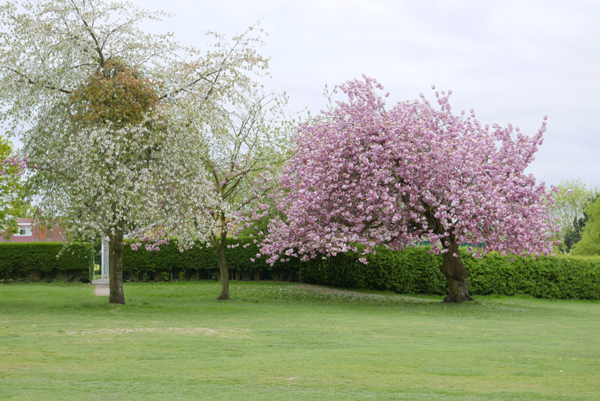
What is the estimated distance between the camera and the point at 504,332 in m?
13.6

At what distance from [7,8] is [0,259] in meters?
15.3

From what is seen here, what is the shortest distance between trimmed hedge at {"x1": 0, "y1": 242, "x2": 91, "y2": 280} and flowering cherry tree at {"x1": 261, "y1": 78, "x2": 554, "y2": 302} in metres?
12.9

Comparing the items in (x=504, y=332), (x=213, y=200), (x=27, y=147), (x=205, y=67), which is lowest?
(x=504, y=332)

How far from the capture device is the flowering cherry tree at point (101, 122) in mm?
15914

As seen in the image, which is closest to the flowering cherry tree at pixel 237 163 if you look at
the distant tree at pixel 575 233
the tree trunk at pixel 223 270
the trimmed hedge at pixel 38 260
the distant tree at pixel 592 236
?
the tree trunk at pixel 223 270

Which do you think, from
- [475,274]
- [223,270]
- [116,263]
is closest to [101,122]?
[116,263]

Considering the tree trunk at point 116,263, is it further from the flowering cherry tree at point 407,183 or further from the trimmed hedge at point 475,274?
the trimmed hedge at point 475,274

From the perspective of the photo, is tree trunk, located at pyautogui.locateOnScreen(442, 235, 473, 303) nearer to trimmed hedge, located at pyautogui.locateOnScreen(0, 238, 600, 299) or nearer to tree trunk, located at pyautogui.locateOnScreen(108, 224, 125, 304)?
trimmed hedge, located at pyautogui.locateOnScreen(0, 238, 600, 299)

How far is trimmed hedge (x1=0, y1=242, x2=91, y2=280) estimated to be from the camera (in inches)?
1134

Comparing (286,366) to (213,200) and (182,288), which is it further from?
(182,288)

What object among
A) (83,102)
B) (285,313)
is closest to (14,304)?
(83,102)

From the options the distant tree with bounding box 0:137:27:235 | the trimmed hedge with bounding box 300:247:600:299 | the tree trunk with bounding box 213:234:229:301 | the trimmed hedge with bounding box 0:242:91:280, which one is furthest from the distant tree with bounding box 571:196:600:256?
the distant tree with bounding box 0:137:27:235

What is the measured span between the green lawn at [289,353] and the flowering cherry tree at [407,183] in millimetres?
2580

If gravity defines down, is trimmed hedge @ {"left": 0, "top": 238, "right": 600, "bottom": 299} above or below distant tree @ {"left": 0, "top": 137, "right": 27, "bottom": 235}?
below
